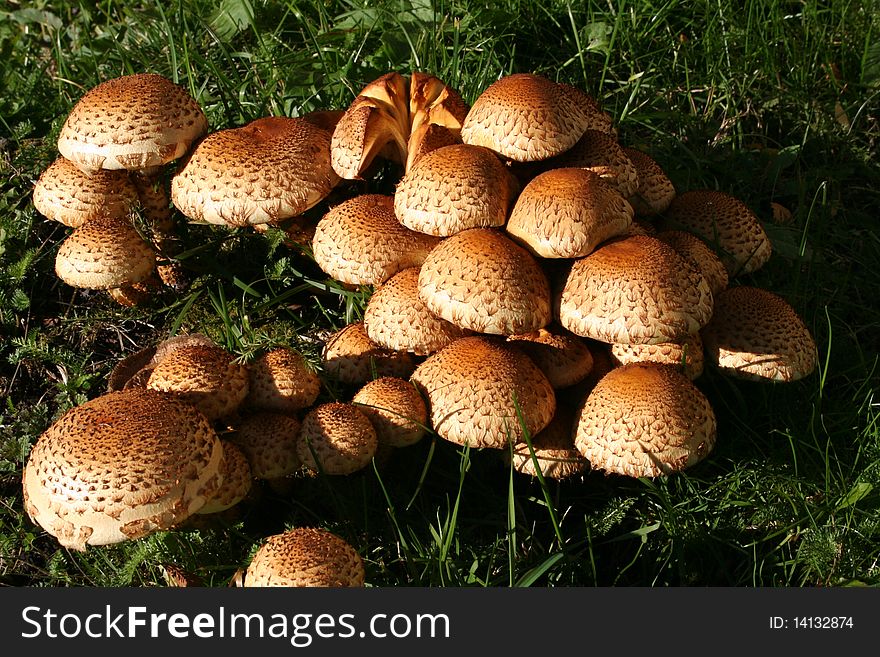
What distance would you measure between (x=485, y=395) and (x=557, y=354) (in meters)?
0.43

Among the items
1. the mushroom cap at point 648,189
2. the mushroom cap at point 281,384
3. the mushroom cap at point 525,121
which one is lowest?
the mushroom cap at point 281,384

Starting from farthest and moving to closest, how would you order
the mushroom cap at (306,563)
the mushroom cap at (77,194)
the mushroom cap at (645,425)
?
the mushroom cap at (77,194) → the mushroom cap at (645,425) → the mushroom cap at (306,563)

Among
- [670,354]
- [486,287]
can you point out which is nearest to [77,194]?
[486,287]

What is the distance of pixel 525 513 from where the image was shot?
→ 3.75 metres

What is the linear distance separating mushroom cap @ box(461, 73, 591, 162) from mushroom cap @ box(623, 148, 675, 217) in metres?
0.45

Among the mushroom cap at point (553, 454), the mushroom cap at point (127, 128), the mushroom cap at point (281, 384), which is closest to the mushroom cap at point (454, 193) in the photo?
the mushroom cap at point (281, 384)

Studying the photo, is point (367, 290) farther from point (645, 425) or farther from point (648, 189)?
point (645, 425)

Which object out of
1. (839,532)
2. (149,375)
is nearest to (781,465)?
(839,532)

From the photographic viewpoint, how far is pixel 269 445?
329 centimetres

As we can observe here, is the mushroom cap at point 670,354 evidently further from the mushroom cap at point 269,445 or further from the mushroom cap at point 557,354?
the mushroom cap at point 269,445

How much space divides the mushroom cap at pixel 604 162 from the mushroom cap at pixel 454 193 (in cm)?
39

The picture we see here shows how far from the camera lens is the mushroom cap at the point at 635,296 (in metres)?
3.22

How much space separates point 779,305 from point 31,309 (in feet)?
11.7

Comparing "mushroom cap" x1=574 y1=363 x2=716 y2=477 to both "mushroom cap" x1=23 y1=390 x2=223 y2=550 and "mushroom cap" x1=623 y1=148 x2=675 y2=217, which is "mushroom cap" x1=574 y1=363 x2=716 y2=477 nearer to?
"mushroom cap" x1=623 y1=148 x2=675 y2=217
